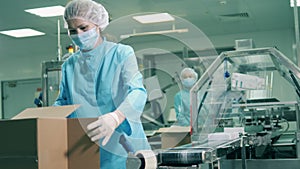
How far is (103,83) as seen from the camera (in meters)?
1.50

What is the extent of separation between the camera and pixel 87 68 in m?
1.56

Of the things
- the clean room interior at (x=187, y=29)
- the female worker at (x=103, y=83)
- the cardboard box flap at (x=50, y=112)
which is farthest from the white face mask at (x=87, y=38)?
the clean room interior at (x=187, y=29)

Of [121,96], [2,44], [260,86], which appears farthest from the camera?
[2,44]

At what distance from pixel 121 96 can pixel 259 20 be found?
3.97 metres

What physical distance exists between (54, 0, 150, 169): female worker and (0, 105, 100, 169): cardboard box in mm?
81

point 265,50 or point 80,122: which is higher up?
point 265,50

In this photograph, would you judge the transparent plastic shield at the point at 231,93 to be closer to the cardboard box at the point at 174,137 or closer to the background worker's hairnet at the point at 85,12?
the cardboard box at the point at 174,137

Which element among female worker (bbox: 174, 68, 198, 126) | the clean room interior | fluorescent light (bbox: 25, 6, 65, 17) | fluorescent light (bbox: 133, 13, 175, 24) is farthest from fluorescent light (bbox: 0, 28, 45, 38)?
female worker (bbox: 174, 68, 198, 126)

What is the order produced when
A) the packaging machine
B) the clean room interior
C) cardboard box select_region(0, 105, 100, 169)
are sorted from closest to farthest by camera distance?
cardboard box select_region(0, 105, 100, 169) < the packaging machine < the clean room interior

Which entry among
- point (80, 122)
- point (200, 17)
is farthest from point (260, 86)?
point (200, 17)

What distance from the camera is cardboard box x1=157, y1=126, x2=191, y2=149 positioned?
2058 mm

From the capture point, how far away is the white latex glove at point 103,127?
1.11 meters

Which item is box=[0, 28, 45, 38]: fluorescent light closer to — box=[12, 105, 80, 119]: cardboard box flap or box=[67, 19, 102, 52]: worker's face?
box=[67, 19, 102, 52]: worker's face

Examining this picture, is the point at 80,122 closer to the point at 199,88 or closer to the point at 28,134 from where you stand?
the point at 28,134
